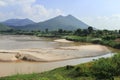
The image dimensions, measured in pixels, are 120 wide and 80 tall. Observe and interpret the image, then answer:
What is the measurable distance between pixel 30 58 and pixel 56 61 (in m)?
3.35

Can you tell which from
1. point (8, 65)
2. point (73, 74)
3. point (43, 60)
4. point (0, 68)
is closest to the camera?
point (73, 74)

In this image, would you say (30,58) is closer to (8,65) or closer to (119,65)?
(8,65)

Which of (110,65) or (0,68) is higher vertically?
(110,65)

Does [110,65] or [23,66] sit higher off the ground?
[110,65]

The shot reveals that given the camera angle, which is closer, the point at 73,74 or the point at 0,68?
the point at 73,74

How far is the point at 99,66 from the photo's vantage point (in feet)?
57.2

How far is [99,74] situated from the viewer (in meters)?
16.7

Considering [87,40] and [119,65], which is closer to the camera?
[119,65]

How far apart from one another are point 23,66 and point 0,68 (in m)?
2.69

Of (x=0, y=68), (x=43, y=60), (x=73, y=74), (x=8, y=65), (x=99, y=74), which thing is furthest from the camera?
(x=43, y=60)

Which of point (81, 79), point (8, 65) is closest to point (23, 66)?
point (8, 65)

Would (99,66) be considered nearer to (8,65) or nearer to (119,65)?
(119,65)

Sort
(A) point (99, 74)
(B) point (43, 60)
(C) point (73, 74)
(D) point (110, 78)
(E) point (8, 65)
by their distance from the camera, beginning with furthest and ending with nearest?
(B) point (43, 60)
(E) point (8, 65)
(C) point (73, 74)
(A) point (99, 74)
(D) point (110, 78)

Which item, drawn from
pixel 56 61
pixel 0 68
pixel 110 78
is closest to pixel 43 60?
pixel 56 61
